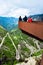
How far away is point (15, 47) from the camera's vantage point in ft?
29.9

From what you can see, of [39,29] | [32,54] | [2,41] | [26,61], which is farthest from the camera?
[2,41]

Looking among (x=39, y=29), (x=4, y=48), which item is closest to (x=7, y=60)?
(x=4, y=48)

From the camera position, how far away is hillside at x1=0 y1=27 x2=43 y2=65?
27.9 ft

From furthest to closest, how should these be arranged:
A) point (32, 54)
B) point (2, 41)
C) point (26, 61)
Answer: point (2, 41) → point (32, 54) → point (26, 61)

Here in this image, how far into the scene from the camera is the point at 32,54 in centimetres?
868

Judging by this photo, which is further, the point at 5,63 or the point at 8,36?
the point at 8,36

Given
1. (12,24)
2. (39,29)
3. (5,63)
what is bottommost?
(5,63)

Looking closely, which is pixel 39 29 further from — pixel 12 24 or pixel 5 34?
pixel 5 34

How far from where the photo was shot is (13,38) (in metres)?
9.46

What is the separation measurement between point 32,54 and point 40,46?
1.48ft

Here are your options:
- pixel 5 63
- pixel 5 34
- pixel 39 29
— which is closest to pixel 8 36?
pixel 5 34

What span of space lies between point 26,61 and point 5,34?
181 cm

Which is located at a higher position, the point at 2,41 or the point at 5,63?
the point at 2,41

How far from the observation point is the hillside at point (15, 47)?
8.51 m
